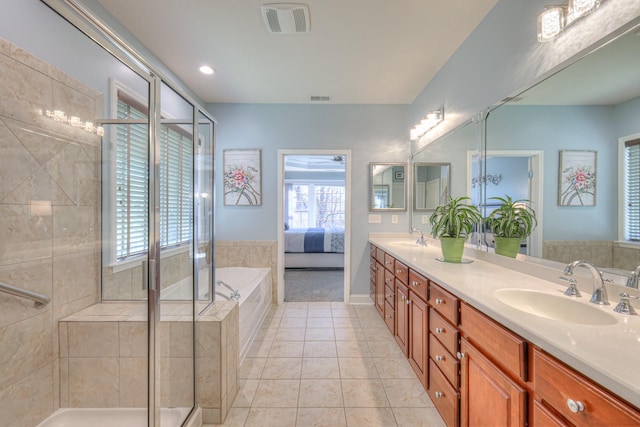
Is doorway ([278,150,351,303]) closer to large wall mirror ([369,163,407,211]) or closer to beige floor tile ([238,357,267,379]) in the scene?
large wall mirror ([369,163,407,211])

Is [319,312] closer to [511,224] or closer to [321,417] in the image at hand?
[321,417]

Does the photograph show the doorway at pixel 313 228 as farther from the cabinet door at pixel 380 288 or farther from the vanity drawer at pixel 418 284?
the vanity drawer at pixel 418 284

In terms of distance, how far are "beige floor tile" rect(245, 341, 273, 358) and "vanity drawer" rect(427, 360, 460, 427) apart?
132cm

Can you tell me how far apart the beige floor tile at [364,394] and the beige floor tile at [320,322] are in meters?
0.91

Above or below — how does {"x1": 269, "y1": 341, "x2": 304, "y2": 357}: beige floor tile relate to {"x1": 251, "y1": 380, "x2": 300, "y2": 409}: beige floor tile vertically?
above

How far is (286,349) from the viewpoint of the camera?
7.61 feet

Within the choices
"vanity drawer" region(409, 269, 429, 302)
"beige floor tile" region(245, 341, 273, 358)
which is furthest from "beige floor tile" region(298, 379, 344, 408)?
"vanity drawer" region(409, 269, 429, 302)

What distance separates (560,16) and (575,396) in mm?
1657

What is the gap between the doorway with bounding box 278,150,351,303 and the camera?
3.42 m

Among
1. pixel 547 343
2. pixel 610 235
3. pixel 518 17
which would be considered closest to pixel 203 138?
pixel 547 343

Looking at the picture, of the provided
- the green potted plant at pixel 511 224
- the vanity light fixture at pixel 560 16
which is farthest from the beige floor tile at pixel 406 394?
the vanity light fixture at pixel 560 16

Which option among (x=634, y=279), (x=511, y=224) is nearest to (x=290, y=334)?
(x=511, y=224)

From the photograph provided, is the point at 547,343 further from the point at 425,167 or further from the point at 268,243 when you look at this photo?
the point at 268,243

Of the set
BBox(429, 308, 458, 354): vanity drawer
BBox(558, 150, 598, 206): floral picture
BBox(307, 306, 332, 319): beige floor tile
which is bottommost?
BBox(307, 306, 332, 319): beige floor tile
